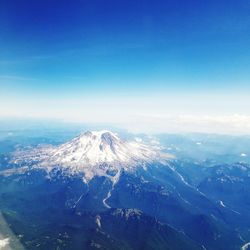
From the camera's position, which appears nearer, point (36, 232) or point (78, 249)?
point (78, 249)

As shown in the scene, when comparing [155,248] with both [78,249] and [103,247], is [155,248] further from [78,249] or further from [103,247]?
[78,249]

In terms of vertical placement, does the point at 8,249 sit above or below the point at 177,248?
above

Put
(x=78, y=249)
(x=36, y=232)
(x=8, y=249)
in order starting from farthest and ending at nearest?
1. (x=36, y=232)
2. (x=78, y=249)
3. (x=8, y=249)

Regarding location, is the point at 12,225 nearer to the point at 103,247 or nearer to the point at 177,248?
the point at 103,247

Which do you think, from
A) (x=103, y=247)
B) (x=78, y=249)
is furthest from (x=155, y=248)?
(x=78, y=249)

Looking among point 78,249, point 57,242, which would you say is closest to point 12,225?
point 57,242

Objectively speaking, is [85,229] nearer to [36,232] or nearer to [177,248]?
[36,232]

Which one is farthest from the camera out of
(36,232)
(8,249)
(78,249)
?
(36,232)

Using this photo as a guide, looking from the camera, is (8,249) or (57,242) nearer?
(8,249)
